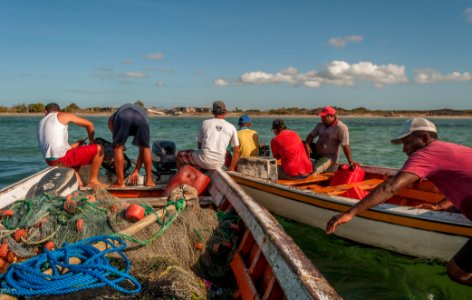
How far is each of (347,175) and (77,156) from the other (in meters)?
5.03

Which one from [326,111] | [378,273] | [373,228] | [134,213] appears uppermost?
[326,111]

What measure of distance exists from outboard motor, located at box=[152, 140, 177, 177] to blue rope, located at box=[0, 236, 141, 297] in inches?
194

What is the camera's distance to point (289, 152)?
7633 millimetres

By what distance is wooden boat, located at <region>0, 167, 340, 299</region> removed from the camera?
2346mm

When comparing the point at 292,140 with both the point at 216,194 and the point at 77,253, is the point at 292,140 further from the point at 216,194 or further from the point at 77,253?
the point at 77,253

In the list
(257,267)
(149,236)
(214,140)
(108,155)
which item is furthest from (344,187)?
(108,155)

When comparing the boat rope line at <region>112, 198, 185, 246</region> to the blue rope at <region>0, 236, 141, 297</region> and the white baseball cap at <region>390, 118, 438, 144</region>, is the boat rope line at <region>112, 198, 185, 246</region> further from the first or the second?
the white baseball cap at <region>390, 118, 438, 144</region>

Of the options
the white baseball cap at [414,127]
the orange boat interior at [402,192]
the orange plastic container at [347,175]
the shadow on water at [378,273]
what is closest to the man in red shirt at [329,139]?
the orange plastic container at [347,175]

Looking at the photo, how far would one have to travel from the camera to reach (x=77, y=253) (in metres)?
3.08

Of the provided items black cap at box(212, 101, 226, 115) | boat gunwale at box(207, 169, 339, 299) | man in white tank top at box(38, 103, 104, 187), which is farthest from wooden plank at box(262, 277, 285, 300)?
man in white tank top at box(38, 103, 104, 187)

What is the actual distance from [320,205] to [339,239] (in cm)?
63

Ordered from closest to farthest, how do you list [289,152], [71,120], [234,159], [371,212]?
[371,212], [71,120], [234,159], [289,152]

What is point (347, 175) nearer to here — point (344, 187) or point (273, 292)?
point (344, 187)

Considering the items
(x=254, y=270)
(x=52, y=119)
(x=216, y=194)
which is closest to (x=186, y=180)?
(x=216, y=194)
